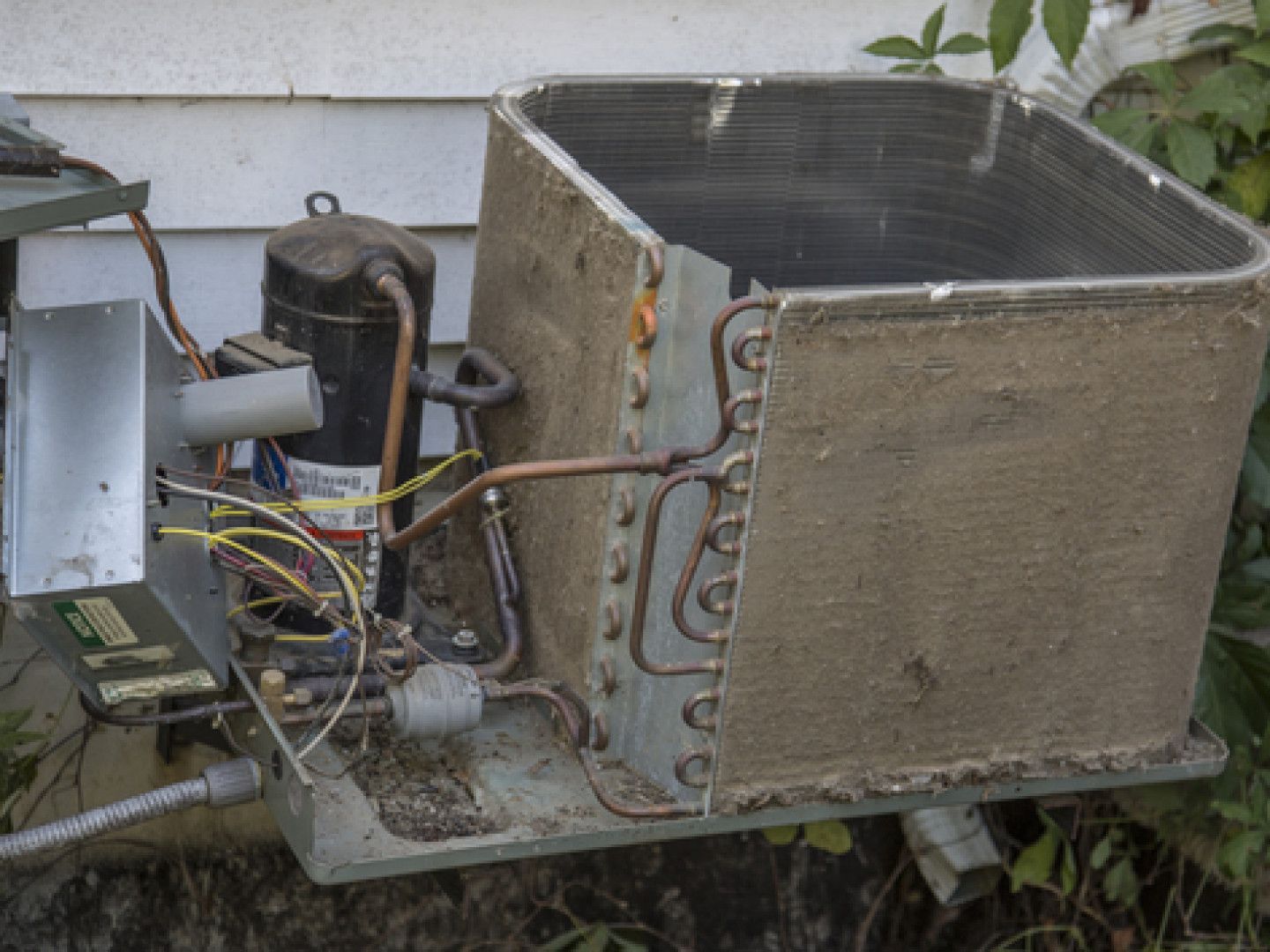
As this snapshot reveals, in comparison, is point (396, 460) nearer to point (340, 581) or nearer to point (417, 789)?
point (340, 581)

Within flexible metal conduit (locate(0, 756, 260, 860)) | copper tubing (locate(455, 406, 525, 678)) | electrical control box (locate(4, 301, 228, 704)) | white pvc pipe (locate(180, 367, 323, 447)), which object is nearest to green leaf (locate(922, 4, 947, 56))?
copper tubing (locate(455, 406, 525, 678))

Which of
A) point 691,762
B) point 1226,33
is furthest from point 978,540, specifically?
point 1226,33

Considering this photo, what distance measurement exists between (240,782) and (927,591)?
84cm

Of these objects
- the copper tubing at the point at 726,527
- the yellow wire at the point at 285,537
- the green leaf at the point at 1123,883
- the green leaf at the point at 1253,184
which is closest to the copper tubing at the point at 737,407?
the copper tubing at the point at 726,527

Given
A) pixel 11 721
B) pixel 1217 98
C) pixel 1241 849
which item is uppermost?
pixel 1217 98

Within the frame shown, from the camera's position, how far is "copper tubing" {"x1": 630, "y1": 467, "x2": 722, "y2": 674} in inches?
70.5

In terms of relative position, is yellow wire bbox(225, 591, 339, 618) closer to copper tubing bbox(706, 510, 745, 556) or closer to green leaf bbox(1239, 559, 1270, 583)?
copper tubing bbox(706, 510, 745, 556)

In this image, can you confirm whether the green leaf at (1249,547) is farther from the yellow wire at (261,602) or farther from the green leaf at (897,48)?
the yellow wire at (261,602)

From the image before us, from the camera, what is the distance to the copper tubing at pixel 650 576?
5.88 feet

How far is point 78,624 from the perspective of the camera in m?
1.82

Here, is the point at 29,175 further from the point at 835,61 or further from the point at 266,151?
the point at 835,61

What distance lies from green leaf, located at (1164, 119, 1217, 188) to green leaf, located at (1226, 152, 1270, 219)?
18 centimetres

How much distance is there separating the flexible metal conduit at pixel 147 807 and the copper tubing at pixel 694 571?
1.82 ft

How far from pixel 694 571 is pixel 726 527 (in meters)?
0.06
